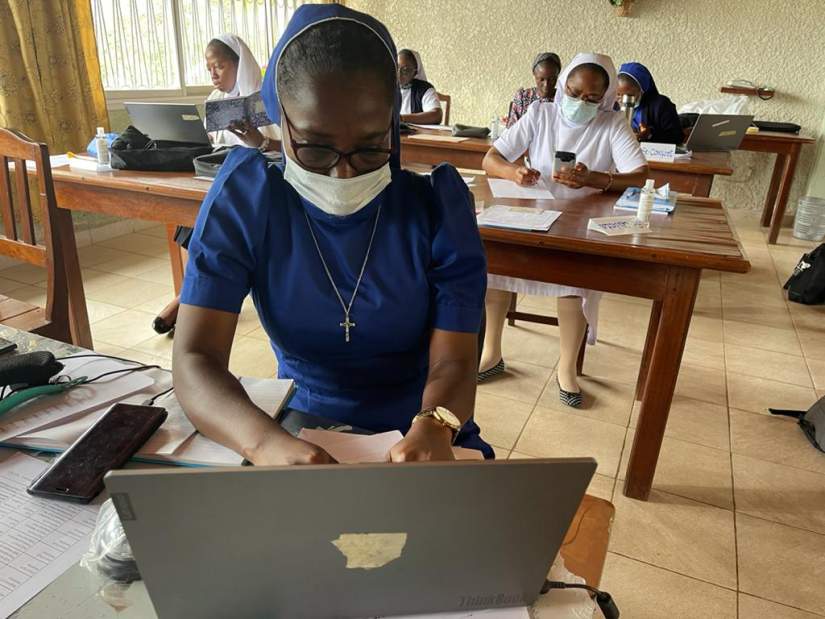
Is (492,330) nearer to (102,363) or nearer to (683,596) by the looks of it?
(683,596)

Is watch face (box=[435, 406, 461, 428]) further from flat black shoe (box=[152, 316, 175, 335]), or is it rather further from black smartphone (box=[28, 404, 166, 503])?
flat black shoe (box=[152, 316, 175, 335])

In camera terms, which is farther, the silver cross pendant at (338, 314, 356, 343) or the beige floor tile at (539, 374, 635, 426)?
the beige floor tile at (539, 374, 635, 426)

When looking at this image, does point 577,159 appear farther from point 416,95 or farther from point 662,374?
point 416,95

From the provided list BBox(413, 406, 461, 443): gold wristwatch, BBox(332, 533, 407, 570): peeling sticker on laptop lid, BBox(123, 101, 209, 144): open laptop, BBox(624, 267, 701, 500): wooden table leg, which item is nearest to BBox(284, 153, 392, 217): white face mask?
BBox(413, 406, 461, 443): gold wristwatch

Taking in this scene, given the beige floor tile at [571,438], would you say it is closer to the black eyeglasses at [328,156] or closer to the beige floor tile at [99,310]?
the black eyeglasses at [328,156]

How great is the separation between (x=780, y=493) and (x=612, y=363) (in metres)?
0.94

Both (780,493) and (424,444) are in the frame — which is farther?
(780,493)

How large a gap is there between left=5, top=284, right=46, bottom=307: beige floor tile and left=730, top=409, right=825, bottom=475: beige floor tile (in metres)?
3.26

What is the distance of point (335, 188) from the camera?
979mm

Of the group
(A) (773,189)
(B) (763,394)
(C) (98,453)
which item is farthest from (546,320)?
(A) (773,189)

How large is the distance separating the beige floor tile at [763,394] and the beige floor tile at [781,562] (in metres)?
0.75

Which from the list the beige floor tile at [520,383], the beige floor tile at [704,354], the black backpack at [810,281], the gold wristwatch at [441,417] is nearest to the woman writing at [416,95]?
the beige floor tile at [520,383]

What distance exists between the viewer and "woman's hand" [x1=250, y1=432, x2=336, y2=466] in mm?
725

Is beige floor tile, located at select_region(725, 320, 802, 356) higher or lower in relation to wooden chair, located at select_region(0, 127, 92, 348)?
lower
